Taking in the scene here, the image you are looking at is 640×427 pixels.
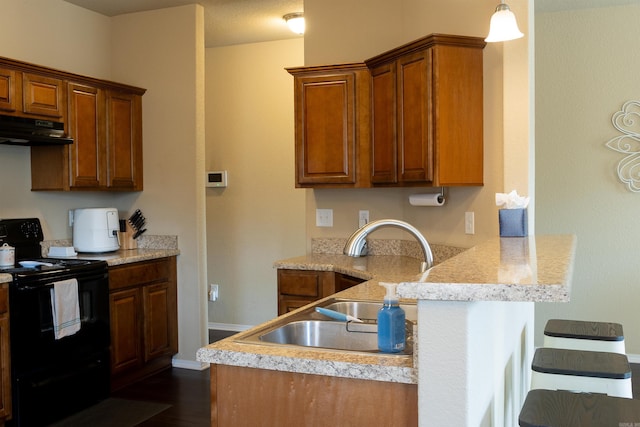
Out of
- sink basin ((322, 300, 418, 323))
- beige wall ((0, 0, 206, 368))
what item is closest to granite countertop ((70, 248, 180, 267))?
beige wall ((0, 0, 206, 368))

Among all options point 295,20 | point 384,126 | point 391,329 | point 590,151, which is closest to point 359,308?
point 391,329

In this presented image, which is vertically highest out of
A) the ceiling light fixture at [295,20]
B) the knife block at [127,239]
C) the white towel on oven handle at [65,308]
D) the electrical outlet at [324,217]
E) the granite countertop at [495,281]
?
the ceiling light fixture at [295,20]

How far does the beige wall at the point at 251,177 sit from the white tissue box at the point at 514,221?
302cm

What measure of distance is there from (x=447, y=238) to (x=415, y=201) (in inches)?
12.0

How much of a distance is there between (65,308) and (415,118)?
90.7 inches

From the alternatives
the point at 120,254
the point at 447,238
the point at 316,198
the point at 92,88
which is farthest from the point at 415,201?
the point at 92,88

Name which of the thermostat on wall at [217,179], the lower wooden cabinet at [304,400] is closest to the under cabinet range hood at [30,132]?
the thermostat on wall at [217,179]

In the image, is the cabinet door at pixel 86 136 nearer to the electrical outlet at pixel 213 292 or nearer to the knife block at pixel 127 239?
the knife block at pixel 127 239

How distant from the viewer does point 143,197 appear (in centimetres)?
471

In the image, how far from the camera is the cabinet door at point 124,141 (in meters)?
4.36

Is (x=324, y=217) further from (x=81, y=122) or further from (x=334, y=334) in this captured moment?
(x=334, y=334)

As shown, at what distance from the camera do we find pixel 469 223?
3.37 m

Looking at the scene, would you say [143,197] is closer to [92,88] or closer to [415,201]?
[92,88]

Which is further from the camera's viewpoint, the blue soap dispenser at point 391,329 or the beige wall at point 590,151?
the beige wall at point 590,151
